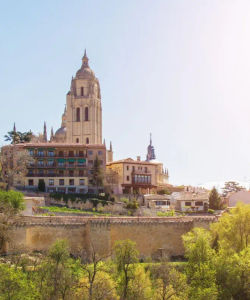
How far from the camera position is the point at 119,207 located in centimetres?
6106

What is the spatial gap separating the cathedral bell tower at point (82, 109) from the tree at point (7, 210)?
43474 mm

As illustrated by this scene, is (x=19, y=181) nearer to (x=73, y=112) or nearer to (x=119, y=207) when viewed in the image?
(x=119, y=207)

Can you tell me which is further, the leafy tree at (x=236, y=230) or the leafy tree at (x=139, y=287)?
the leafy tree at (x=236, y=230)

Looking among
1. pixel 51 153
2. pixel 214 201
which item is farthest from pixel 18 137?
pixel 214 201

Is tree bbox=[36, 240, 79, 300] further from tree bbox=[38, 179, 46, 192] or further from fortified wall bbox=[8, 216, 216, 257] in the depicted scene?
tree bbox=[38, 179, 46, 192]

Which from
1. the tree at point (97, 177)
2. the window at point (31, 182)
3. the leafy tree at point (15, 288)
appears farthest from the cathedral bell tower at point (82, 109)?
the leafy tree at point (15, 288)

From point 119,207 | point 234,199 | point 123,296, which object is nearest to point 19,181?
point 119,207

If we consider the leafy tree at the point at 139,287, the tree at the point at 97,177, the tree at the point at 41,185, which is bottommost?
the leafy tree at the point at 139,287

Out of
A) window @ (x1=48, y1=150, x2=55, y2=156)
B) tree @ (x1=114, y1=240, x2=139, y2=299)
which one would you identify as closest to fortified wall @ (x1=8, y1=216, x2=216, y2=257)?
tree @ (x1=114, y1=240, x2=139, y2=299)

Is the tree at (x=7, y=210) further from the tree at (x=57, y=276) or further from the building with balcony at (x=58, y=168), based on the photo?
the building with balcony at (x=58, y=168)

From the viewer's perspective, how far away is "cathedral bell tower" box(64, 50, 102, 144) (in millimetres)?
90812

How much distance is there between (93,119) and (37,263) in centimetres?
5517

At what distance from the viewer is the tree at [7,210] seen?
39.9 meters

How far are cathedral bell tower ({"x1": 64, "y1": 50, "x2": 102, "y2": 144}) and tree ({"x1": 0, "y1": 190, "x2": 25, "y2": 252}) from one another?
143 ft
